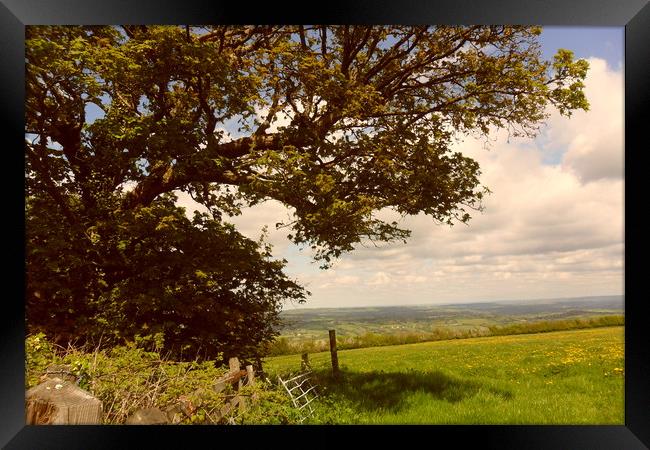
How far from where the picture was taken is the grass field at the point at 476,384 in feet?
22.0

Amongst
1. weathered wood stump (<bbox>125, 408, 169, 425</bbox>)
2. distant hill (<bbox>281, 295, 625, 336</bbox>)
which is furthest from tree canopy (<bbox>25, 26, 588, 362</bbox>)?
weathered wood stump (<bbox>125, 408, 169, 425</bbox>)

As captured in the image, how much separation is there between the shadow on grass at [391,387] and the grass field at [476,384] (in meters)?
0.02

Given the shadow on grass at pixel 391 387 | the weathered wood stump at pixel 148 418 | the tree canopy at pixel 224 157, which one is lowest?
the shadow on grass at pixel 391 387

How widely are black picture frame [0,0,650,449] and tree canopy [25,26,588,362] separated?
2700 millimetres

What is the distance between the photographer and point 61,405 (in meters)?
4.10

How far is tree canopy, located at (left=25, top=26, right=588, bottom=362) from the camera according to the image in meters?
7.14

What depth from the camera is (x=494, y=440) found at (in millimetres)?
4297

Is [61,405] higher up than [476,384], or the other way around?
[61,405]

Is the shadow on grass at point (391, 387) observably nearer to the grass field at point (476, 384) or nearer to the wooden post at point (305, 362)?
the grass field at point (476, 384)
